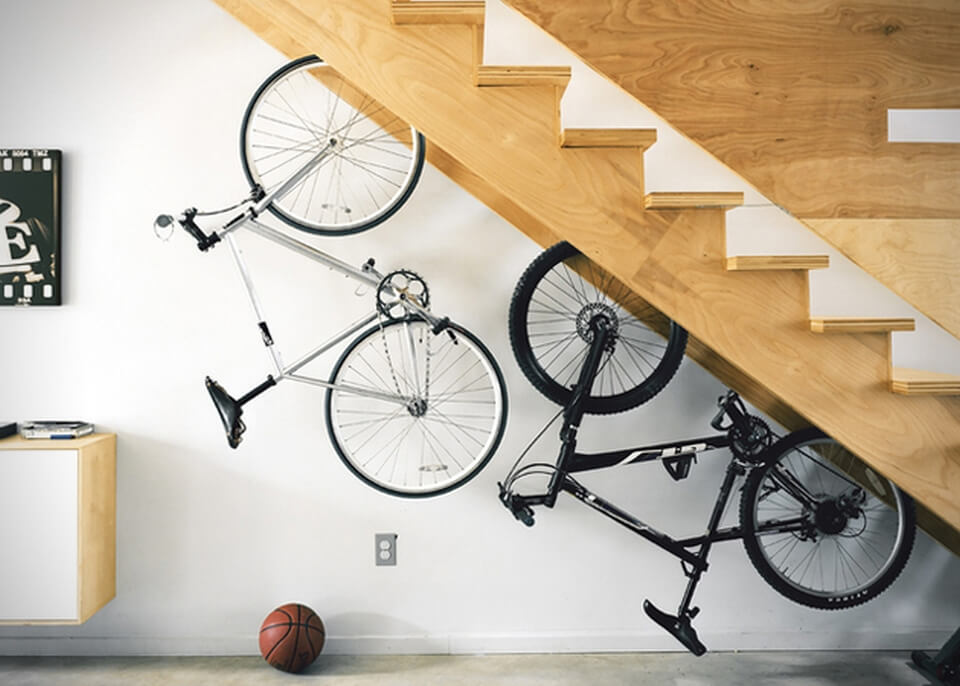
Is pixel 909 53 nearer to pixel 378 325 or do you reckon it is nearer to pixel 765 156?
pixel 765 156

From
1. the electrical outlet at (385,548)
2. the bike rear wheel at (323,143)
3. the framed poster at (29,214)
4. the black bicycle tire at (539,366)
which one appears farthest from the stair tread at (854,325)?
the framed poster at (29,214)

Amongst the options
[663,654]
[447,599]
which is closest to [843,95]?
[663,654]

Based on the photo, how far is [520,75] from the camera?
2.04 m

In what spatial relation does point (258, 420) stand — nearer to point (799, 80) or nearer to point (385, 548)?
point (385, 548)

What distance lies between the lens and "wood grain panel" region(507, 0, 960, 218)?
2.81m

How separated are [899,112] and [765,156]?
54 cm

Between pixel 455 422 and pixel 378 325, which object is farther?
pixel 455 422

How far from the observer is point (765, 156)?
2840 mm

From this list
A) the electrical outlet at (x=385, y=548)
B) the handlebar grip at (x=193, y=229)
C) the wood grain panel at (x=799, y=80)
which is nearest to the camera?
the handlebar grip at (x=193, y=229)

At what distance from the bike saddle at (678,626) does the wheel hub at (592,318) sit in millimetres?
1002

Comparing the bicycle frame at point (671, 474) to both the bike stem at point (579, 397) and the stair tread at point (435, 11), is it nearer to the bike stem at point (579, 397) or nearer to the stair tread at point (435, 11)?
the bike stem at point (579, 397)

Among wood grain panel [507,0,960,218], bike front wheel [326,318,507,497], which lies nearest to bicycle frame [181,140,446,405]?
bike front wheel [326,318,507,497]

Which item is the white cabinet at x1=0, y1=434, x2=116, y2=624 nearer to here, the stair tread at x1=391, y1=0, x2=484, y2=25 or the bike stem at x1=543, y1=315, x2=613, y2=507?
the bike stem at x1=543, y1=315, x2=613, y2=507

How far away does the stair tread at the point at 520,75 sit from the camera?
6.64ft
